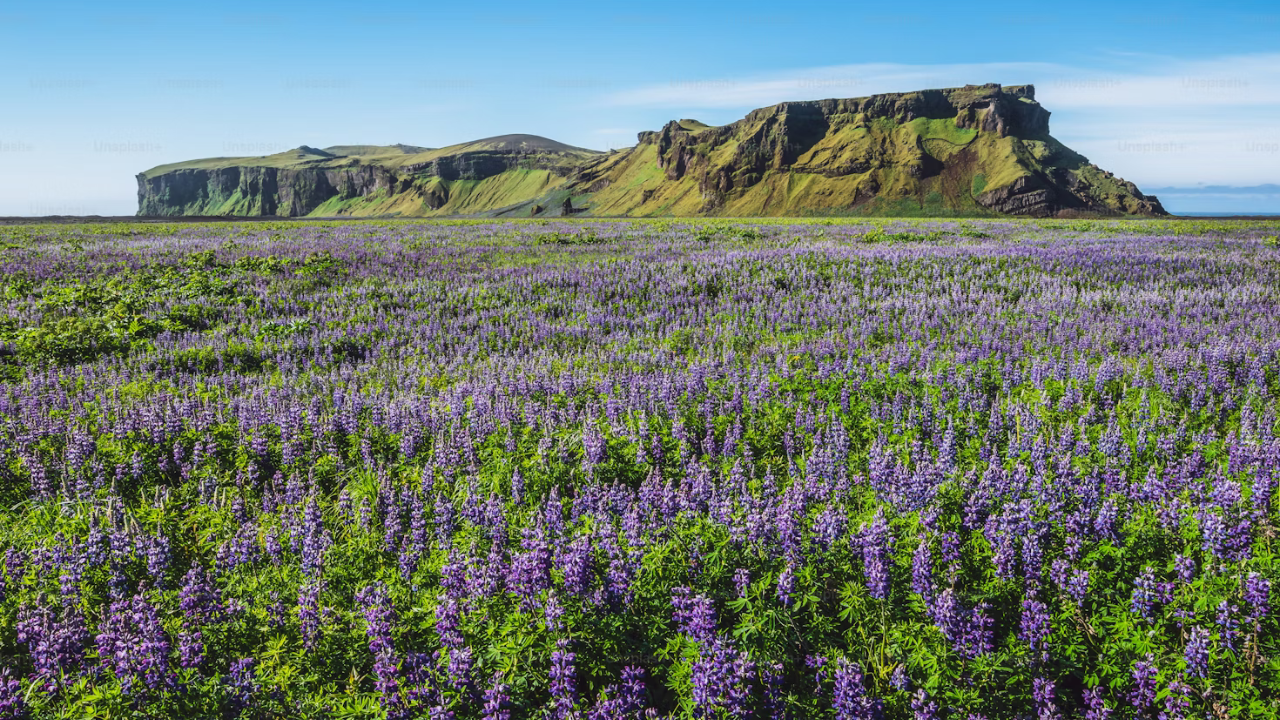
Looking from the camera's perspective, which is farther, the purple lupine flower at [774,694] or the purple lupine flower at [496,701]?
the purple lupine flower at [774,694]

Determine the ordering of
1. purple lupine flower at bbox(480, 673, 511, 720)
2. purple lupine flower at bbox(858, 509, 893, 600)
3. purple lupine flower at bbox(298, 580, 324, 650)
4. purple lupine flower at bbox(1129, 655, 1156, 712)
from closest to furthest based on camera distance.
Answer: purple lupine flower at bbox(480, 673, 511, 720) → purple lupine flower at bbox(1129, 655, 1156, 712) → purple lupine flower at bbox(298, 580, 324, 650) → purple lupine flower at bbox(858, 509, 893, 600)

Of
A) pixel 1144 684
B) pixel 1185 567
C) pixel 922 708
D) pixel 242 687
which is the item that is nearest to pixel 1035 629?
pixel 1144 684

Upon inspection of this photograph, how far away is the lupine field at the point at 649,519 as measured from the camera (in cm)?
328

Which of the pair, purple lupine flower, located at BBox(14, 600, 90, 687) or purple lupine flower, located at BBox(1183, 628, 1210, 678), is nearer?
purple lupine flower, located at BBox(1183, 628, 1210, 678)

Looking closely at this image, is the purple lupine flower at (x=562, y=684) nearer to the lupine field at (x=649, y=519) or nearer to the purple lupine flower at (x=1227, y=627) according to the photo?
the lupine field at (x=649, y=519)

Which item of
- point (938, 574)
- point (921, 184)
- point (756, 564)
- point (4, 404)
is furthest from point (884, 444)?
point (921, 184)

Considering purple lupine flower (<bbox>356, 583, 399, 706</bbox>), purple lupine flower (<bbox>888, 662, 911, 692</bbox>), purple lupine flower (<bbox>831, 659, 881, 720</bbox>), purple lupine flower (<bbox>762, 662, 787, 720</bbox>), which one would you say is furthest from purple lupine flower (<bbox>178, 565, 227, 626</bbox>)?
purple lupine flower (<bbox>888, 662, 911, 692</bbox>)

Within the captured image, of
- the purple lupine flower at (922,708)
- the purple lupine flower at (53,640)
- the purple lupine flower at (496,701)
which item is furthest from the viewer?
the purple lupine flower at (53,640)

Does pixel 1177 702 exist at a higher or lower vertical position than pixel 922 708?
higher

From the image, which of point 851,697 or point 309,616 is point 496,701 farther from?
point 851,697

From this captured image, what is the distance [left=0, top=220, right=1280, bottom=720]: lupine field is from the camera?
10.8 ft

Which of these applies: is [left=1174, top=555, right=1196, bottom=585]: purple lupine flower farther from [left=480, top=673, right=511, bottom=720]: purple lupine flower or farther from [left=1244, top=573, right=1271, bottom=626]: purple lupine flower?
[left=480, top=673, right=511, bottom=720]: purple lupine flower

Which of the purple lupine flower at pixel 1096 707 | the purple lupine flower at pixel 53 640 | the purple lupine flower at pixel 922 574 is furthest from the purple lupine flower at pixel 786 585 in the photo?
the purple lupine flower at pixel 53 640

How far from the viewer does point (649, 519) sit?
4.77 m
